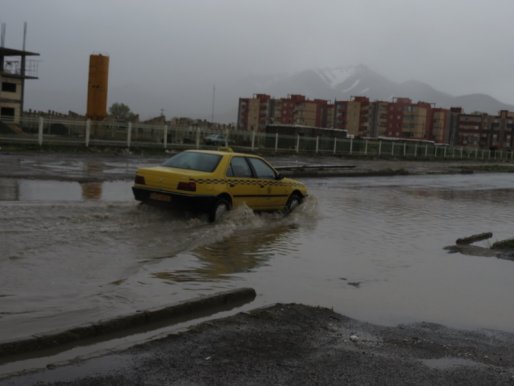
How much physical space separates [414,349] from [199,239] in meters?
5.38

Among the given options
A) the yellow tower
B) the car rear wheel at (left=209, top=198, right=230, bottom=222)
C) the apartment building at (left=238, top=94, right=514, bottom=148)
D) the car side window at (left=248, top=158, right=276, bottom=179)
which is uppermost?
the apartment building at (left=238, top=94, right=514, bottom=148)

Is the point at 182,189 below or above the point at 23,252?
above

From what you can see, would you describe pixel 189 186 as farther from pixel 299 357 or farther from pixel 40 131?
pixel 40 131

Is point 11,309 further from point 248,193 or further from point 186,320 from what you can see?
point 248,193

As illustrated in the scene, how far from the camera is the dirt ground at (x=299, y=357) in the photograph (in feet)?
14.4

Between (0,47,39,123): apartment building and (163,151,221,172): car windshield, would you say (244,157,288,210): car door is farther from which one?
(0,47,39,123): apartment building

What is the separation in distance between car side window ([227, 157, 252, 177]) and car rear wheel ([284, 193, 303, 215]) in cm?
172

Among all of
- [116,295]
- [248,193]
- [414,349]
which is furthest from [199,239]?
[414,349]

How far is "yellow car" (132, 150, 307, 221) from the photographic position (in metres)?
11.4

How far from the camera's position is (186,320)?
5852 mm

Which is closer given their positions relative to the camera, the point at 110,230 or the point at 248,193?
the point at 110,230

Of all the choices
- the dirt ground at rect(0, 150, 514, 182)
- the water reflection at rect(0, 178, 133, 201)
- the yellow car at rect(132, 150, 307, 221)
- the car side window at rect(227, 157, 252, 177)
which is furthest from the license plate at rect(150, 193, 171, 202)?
the dirt ground at rect(0, 150, 514, 182)

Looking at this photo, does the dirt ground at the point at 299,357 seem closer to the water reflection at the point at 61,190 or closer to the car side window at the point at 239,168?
the car side window at the point at 239,168

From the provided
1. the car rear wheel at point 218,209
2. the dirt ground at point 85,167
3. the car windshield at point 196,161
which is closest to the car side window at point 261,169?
the car windshield at point 196,161
